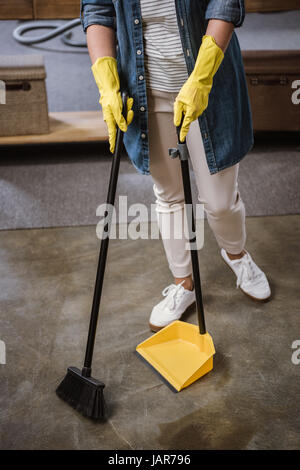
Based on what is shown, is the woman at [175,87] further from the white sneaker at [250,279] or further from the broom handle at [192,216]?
the white sneaker at [250,279]

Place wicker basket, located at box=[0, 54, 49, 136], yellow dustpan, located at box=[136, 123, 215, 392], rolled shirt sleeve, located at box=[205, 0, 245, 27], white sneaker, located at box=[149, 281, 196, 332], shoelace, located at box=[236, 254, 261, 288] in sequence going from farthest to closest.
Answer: wicker basket, located at box=[0, 54, 49, 136] < shoelace, located at box=[236, 254, 261, 288] < white sneaker, located at box=[149, 281, 196, 332] < yellow dustpan, located at box=[136, 123, 215, 392] < rolled shirt sleeve, located at box=[205, 0, 245, 27]

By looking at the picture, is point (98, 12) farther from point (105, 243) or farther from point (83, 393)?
point (83, 393)

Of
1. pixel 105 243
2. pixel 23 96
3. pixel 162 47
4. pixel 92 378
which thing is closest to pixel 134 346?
pixel 92 378

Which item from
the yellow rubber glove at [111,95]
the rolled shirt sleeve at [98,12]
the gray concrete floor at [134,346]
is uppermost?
the rolled shirt sleeve at [98,12]

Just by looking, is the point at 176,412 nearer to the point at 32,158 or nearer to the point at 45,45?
the point at 32,158

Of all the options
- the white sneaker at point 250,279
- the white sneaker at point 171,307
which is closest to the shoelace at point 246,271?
the white sneaker at point 250,279

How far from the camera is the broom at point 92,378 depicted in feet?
4.60

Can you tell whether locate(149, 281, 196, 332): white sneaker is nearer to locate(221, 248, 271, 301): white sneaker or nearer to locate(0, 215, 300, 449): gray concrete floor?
locate(0, 215, 300, 449): gray concrete floor

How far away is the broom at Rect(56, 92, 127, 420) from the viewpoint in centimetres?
140

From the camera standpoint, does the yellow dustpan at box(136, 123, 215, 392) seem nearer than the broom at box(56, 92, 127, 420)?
No

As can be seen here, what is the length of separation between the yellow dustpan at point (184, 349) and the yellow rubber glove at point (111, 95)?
25 centimetres

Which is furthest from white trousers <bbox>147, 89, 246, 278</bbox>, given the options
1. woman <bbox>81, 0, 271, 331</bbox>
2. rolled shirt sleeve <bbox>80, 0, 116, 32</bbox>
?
rolled shirt sleeve <bbox>80, 0, 116, 32</bbox>

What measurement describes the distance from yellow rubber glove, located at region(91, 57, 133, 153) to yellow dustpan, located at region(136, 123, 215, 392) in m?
0.25

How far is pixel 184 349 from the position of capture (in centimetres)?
165
